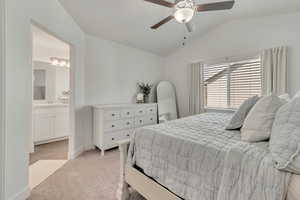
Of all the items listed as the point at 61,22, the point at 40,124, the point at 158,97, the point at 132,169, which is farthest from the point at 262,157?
the point at 40,124

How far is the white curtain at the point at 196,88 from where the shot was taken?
4.00 meters

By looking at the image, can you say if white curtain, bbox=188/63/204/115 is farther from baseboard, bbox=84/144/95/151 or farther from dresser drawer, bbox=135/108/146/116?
baseboard, bbox=84/144/95/151

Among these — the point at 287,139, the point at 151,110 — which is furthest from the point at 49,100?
the point at 287,139

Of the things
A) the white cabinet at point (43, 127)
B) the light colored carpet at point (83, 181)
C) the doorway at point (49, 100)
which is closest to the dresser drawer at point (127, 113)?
the light colored carpet at point (83, 181)

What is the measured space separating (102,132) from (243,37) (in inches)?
137

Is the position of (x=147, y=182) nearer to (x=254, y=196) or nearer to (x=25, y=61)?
(x=254, y=196)

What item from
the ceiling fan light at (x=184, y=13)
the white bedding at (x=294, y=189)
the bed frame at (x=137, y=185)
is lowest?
the bed frame at (x=137, y=185)

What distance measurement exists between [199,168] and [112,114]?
223 cm

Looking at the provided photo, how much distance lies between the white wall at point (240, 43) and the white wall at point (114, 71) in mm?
862

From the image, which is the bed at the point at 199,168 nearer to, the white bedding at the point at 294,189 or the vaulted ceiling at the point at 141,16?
the white bedding at the point at 294,189

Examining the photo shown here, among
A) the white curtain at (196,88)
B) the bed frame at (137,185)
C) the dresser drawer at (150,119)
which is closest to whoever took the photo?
the bed frame at (137,185)

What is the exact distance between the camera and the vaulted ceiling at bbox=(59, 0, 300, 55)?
97.4 inches

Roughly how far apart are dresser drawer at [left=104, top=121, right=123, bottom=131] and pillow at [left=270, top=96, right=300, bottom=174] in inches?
102

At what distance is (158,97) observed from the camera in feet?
14.4
